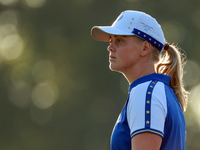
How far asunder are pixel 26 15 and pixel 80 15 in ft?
6.64

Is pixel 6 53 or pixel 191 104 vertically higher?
pixel 6 53

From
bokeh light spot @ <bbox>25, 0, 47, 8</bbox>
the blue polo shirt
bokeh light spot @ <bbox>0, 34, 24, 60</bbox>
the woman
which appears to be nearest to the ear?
the woman

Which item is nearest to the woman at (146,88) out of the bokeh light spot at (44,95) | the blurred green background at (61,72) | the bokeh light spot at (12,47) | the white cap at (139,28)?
the white cap at (139,28)

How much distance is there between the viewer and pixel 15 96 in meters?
14.4

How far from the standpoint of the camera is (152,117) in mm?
1876

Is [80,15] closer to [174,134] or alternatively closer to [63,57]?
[63,57]

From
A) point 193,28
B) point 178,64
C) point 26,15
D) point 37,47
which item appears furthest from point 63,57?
point 178,64

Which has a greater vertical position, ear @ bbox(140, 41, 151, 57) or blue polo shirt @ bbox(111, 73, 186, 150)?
ear @ bbox(140, 41, 151, 57)

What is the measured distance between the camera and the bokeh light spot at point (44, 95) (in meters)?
14.5

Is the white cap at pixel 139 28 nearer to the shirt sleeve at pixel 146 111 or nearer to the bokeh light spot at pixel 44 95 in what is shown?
the shirt sleeve at pixel 146 111

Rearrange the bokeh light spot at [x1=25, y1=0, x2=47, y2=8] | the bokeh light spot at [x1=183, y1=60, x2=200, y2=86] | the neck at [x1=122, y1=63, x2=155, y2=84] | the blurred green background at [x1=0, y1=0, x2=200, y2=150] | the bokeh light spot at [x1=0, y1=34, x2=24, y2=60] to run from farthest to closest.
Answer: the bokeh light spot at [x1=0, y1=34, x2=24, y2=60] → the bokeh light spot at [x1=25, y1=0, x2=47, y2=8] → the blurred green background at [x1=0, y1=0, x2=200, y2=150] → the bokeh light spot at [x1=183, y1=60, x2=200, y2=86] → the neck at [x1=122, y1=63, x2=155, y2=84]

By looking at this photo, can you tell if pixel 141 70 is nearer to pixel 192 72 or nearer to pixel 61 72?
pixel 192 72

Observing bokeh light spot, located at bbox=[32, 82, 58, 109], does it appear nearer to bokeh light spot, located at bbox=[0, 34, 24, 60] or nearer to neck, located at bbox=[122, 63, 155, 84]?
bokeh light spot, located at bbox=[0, 34, 24, 60]

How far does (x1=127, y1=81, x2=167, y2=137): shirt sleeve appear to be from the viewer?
1872mm
